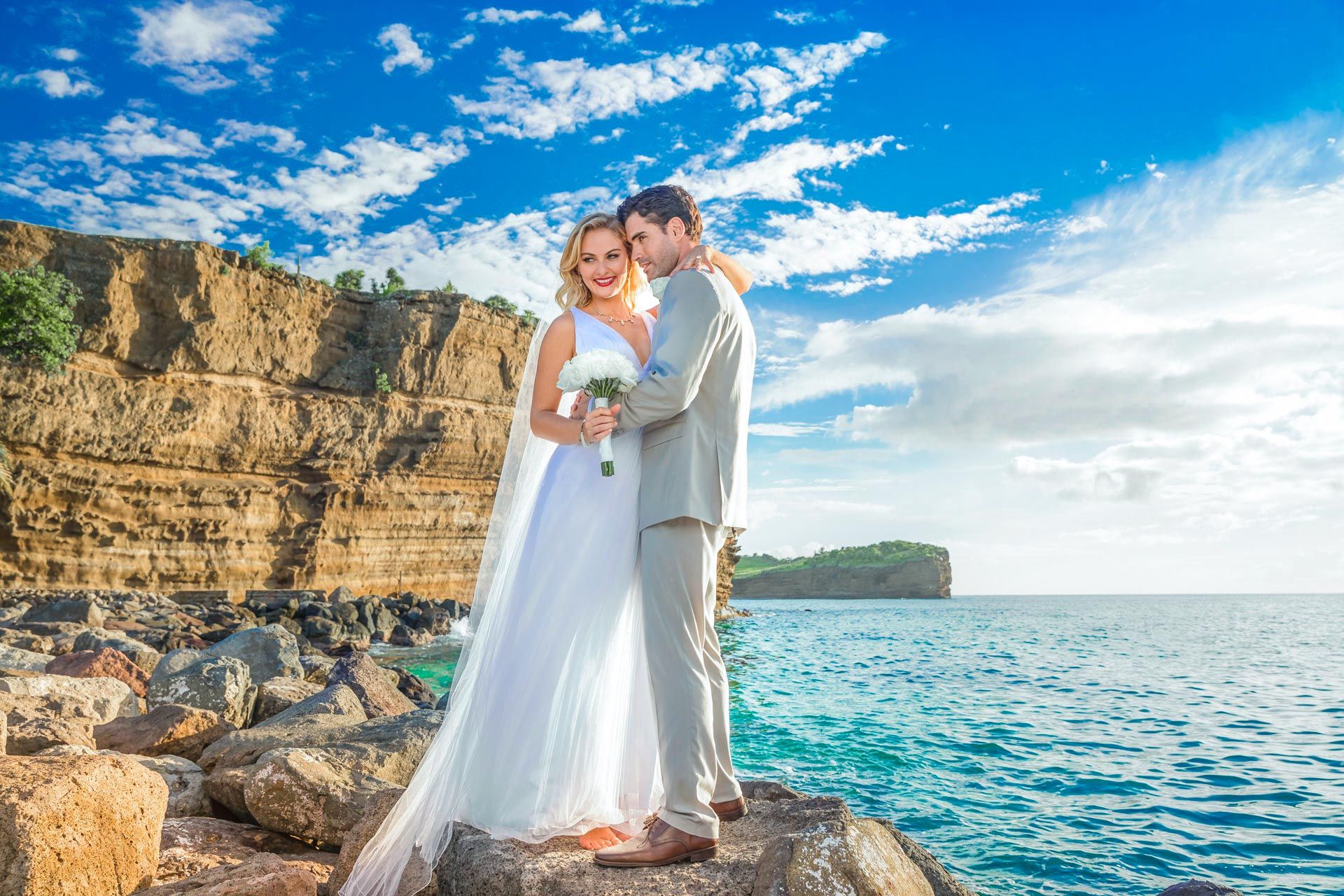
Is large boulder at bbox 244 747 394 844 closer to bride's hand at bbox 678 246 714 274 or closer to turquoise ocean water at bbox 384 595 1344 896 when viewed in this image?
bride's hand at bbox 678 246 714 274

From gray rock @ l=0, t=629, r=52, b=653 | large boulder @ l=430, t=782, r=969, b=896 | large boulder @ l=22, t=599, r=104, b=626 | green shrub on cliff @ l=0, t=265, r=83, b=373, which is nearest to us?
large boulder @ l=430, t=782, r=969, b=896

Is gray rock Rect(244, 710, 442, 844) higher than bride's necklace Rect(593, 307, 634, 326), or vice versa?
A: bride's necklace Rect(593, 307, 634, 326)

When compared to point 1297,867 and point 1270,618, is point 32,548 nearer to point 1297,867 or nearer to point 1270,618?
point 1297,867

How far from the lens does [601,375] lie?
10.8 ft

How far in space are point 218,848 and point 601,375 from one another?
10.6ft

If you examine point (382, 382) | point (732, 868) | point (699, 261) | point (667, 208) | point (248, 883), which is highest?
point (382, 382)

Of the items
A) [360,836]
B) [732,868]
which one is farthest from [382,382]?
[732,868]

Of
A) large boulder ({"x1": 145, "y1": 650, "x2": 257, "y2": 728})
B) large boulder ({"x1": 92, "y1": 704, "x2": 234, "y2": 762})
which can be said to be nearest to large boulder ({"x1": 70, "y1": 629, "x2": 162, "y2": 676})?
large boulder ({"x1": 145, "y1": 650, "x2": 257, "y2": 728})

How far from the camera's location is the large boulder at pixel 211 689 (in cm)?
769

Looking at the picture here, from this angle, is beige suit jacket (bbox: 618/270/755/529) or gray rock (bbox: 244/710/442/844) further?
gray rock (bbox: 244/710/442/844)

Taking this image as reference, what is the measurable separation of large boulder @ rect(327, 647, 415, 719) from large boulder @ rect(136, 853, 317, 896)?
4245 millimetres

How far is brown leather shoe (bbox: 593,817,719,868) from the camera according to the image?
9.98ft

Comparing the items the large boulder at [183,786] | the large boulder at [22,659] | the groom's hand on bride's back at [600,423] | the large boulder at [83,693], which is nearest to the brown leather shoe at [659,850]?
the groom's hand on bride's back at [600,423]

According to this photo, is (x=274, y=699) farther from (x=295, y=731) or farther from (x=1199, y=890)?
(x=1199, y=890)
